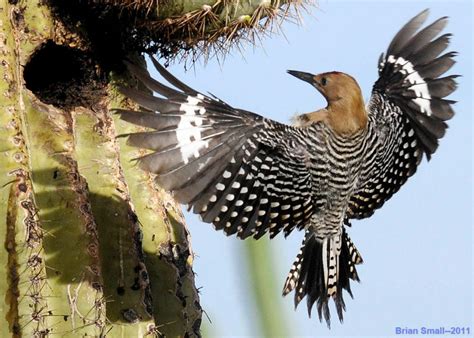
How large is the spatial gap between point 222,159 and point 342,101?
2.08 ft

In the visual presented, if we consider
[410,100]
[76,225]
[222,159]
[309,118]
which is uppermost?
[410,100]

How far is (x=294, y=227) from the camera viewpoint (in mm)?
3713

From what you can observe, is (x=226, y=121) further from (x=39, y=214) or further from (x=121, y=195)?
(x=39, y=214)

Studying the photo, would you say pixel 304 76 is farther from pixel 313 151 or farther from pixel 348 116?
pixel 313 151

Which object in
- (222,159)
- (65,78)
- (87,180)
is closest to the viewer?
(87,180)

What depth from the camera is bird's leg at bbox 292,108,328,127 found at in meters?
3.65

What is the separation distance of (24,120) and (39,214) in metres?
0.30

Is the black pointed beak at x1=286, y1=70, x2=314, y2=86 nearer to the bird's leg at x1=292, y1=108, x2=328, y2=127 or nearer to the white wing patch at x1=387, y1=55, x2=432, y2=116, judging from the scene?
the bird's leg at x1=292, y1=108, x2=328, y2=127

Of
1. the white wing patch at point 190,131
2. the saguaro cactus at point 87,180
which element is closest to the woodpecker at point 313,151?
the white wing patch at point 190,131

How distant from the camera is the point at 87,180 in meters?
3.04

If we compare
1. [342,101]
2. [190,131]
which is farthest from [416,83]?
[190,131]

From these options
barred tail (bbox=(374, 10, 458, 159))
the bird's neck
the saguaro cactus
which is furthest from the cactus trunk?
barred tail (bbox=(374, 10, 458, 159))

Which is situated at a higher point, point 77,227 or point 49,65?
point 49,65

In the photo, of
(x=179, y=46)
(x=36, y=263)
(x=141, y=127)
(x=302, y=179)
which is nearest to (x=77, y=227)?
(x=36, y=263)
